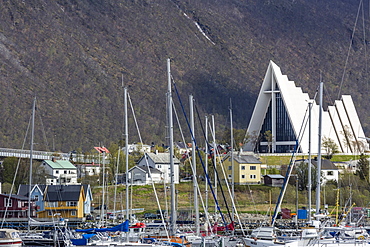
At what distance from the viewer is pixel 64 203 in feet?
139

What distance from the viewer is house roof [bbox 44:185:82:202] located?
42.5m

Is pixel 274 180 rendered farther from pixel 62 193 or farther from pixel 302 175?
pixel 62 193

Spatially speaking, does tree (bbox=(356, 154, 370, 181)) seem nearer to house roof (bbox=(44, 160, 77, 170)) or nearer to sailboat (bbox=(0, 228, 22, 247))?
house roof (bbox=(44, 160, 77, 170))

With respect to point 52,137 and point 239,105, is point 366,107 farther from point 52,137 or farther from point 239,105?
point 52,137

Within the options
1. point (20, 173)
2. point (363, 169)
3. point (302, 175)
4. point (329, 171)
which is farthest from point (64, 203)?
point (363, 169)

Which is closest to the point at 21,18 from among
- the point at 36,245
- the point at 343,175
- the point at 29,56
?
the point at 29,56

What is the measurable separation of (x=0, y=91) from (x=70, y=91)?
50.2 ft

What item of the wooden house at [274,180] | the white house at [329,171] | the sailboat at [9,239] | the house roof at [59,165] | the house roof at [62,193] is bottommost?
the sailboat at [9,239]

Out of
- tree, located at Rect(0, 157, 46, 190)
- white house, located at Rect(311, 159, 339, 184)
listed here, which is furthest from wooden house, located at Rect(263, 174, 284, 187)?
tree, located at Rect(0, 157, 46, 190)

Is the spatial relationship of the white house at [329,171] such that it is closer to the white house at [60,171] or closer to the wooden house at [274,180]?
the wooden house at [274,180]

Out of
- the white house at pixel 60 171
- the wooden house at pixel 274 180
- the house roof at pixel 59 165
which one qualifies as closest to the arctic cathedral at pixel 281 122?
the wooden house at pixel 274 180

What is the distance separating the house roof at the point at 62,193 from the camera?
139ft

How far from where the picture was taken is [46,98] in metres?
144

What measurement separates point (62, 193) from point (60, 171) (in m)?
18.1
